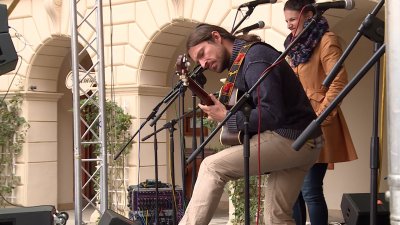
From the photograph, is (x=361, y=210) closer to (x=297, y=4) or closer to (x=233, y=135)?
(x=233, y=135)

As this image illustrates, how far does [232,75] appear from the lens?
3109mm

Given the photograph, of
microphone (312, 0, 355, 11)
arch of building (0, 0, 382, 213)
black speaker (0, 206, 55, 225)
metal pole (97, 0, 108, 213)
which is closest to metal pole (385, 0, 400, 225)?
microphone (312, 0, 355, 11)

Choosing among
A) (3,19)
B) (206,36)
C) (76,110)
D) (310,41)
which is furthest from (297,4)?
(76,110)

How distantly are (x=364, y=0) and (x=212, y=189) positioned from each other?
5.09 meters

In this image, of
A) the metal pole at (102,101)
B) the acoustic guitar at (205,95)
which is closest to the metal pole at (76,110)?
the metal pole at (102,101)

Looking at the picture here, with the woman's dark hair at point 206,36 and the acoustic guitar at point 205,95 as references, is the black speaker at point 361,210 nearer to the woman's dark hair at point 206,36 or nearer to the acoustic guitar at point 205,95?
the acoustic guitar at point 205,95

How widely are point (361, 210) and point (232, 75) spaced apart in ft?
3.17

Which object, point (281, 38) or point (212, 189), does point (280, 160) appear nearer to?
point (212, 189)

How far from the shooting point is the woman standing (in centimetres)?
376

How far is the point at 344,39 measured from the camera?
8969 mm

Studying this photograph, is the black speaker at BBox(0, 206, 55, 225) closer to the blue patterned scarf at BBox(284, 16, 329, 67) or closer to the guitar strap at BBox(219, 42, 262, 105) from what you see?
the guitar strap at BBox(219, 42, 262, 105)

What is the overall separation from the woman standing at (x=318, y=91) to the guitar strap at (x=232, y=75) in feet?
2.33

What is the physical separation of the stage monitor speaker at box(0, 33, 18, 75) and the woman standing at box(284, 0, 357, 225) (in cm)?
157

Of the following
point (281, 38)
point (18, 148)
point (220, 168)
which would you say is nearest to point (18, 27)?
point (18, 148)
